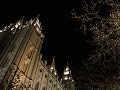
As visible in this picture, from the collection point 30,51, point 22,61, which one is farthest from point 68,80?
point 22,61

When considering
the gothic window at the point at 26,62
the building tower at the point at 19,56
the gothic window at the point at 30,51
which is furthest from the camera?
the gothic window at the point at 30,51

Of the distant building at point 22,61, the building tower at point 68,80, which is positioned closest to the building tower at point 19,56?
the distant building at point 22,61

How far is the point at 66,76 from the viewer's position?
59.9 metres

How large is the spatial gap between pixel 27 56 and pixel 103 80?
19814 millimetres

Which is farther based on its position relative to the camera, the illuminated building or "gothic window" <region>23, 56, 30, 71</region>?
the illuminated building

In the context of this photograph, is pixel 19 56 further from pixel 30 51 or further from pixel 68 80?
pixel 68 80

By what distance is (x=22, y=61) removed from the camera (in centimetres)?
2662

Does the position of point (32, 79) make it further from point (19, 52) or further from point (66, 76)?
point (66, 76)

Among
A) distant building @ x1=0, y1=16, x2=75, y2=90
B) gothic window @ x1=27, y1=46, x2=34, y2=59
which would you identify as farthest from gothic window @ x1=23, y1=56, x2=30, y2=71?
gothic window @ x1=27, y1=46, x2=34, y2=59

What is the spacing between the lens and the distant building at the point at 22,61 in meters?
23.3

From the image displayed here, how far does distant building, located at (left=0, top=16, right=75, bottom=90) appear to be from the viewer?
2328 centimetres

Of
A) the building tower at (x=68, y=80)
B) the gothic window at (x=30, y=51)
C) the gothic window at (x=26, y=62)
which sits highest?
the building tower at (x=68, y=80)

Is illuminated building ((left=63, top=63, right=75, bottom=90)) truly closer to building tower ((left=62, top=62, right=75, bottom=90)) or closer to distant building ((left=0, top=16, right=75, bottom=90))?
building tower ((left=62, top=62, right=75, bottom=90))

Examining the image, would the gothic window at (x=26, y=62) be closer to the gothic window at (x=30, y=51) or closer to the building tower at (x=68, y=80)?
the gothic window at (x=30, y=51)
